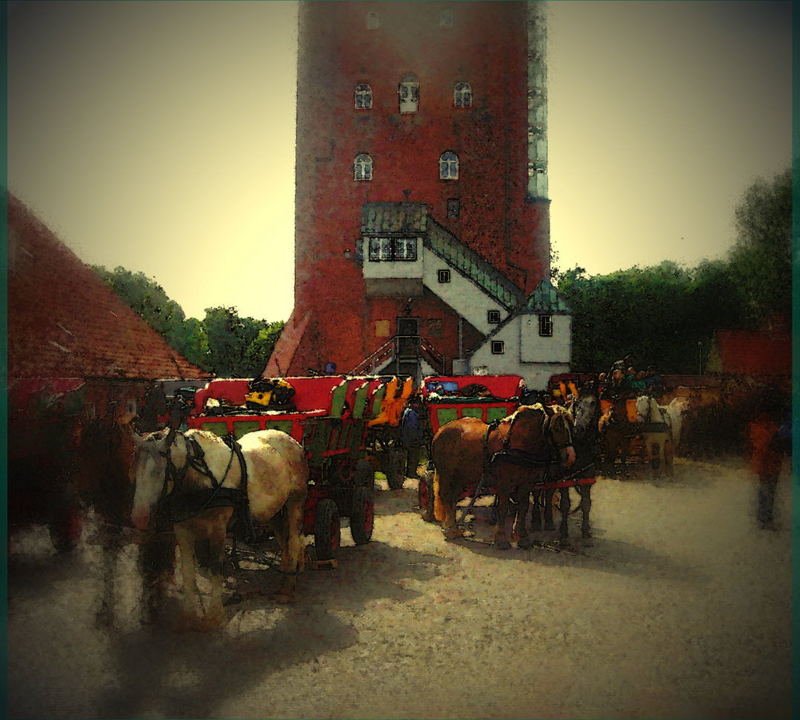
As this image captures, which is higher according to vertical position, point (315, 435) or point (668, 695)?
point (315, 435)

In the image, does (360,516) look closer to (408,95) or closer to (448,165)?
(448,165)

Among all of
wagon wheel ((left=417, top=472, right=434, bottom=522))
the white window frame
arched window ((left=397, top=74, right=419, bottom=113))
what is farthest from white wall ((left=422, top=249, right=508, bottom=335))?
wagon wheel ((left=417, top=472, right=434, bottom=522))

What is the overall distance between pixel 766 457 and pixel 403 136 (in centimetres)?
3457

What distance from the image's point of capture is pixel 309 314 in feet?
133

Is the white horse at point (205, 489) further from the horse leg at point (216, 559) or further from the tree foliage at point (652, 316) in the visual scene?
the tree foliage at point (652, 316)

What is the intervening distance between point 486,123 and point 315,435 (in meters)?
35.9

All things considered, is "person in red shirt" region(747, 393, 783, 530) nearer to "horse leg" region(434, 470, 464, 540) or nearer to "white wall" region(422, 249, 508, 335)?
"horse leg" region(434, 470, 464, 540)

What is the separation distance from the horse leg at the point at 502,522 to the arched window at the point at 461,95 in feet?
117

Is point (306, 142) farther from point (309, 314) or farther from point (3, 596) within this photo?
point (3, 596)

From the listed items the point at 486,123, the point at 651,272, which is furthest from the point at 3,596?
the point at 651,272

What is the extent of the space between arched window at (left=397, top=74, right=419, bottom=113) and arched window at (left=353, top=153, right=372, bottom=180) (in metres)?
3.57

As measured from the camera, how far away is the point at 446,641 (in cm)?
625

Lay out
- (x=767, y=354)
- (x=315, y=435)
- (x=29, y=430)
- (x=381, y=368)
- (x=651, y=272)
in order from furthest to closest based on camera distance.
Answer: (x=651, y=272)
(x=381, y=368)
(x=767, y=354)
(x=315, y=435)
(x=29, y=430)

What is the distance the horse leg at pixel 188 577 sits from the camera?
6.36m
